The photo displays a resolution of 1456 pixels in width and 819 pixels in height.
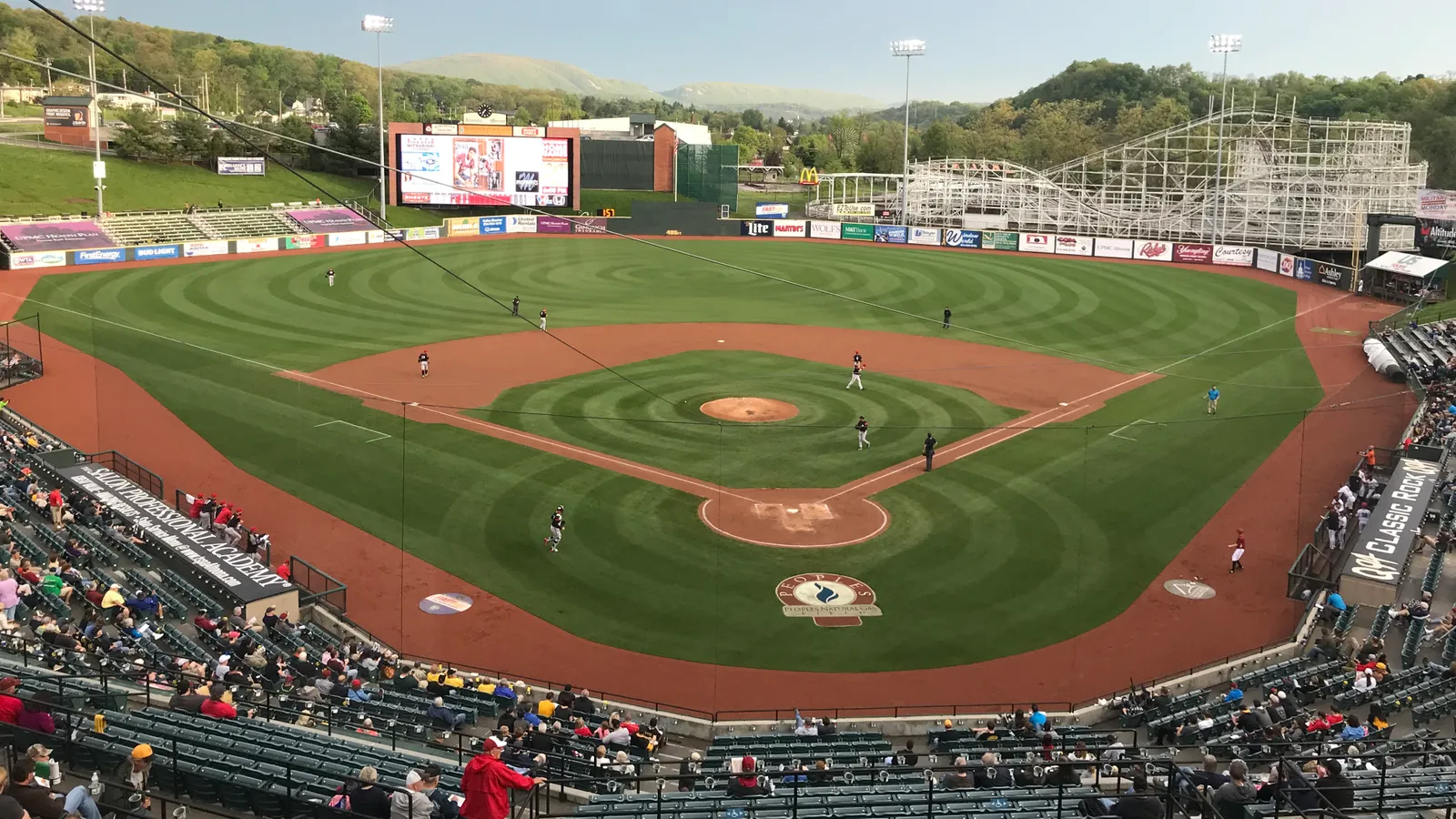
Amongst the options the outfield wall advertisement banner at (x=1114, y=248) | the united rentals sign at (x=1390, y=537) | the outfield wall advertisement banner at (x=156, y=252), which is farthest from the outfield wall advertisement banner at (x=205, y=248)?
the united rentals sign at (x=1390, y=537)

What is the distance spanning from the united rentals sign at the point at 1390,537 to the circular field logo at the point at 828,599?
9.32 metres

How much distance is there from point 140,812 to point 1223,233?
76136 millimetres

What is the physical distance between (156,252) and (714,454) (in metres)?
47.7

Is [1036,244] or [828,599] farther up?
[1036,244]

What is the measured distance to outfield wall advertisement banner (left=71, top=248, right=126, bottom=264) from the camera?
6392 cm

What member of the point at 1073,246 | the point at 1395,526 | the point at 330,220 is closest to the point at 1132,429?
the point at 1395,526

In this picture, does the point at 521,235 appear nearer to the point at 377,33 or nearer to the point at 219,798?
the point at 377,33

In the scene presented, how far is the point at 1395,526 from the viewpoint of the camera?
84.0 ft

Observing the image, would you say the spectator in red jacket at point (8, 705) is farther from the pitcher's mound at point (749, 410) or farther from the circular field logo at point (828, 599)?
the pitcher's mound at point (749, 410)

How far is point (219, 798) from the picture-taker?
12281mm

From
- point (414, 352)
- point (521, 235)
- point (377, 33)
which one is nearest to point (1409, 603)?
point (414, 352)

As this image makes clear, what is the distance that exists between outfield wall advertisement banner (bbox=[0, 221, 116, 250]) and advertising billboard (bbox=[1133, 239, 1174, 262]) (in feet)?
201

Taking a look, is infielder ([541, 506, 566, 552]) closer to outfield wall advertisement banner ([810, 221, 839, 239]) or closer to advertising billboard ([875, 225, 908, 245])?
advertising billboard ([875, 225, 908, 245])

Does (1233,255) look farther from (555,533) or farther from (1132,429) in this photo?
(555,533)
